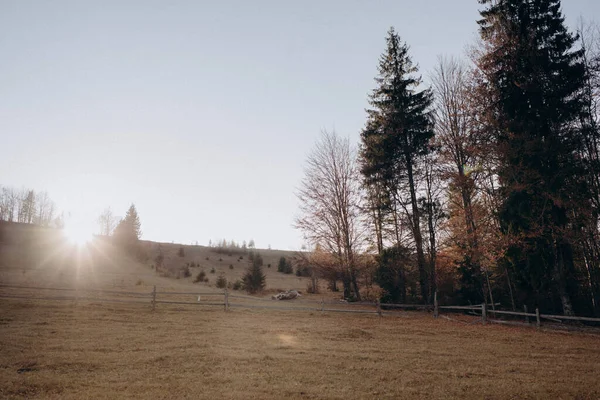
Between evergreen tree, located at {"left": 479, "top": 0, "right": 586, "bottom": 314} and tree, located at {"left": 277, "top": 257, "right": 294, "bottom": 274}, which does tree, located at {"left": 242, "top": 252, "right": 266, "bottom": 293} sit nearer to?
tree, located at {"left": 277, "top": 257, "right": 294, "bottom": 274}

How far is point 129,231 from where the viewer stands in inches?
2341

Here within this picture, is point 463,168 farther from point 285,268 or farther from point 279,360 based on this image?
point 285,268

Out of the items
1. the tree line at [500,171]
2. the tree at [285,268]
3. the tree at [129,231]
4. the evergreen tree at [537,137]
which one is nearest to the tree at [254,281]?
the tree line at [500,171]

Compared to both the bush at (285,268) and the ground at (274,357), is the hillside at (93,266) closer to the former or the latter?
the bush at (285,268)

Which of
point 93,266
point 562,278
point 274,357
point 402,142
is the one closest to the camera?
point 274,357

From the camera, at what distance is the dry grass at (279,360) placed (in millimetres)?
6688

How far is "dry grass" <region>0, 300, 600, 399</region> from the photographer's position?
6.69 metres

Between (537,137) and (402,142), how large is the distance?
27.6ft

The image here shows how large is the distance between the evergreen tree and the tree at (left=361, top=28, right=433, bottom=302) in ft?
17.1

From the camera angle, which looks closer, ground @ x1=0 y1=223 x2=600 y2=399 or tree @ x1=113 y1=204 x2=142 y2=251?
ground @ x1=0 y1=223 x2=600 y2=399

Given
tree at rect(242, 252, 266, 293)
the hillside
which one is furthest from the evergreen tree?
the hillside

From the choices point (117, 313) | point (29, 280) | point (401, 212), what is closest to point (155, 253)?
point (29, 280)

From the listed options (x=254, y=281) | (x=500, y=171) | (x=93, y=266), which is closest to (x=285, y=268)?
(x=254, y=281)

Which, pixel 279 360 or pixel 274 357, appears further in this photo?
pixel 274 357
